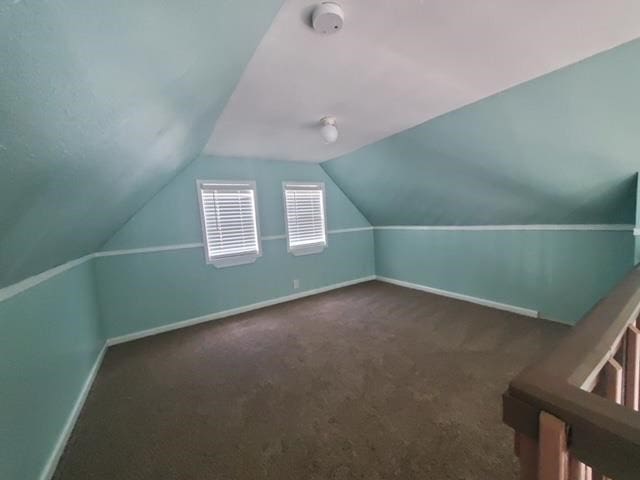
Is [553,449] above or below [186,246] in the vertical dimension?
below

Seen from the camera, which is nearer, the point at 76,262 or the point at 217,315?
the point at 76,262

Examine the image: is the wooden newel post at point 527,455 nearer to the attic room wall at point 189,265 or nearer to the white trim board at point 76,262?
the white trim board at point 76,262

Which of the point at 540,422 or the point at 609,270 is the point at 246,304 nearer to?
the point at 540,422

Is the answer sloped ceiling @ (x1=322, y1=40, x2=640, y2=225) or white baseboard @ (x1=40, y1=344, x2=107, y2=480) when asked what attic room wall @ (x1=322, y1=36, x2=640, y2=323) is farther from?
white baseboard @ (x1=40, y1=344, x2=107, y2=480)

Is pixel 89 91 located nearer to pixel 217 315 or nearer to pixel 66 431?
pixel 66 431

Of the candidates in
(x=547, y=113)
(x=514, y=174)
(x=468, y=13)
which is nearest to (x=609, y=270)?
(x=514, y=174)

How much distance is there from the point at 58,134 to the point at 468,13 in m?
1.65

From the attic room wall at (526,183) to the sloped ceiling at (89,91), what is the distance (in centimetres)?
188

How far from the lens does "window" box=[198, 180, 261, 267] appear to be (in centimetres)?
336

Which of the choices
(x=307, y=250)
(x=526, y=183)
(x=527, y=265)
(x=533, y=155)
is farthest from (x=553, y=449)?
(x=307, y=250)

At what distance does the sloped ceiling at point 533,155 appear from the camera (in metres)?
1.67

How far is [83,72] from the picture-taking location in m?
0.66

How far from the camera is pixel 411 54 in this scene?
149 cm

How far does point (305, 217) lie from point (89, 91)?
3.47m
